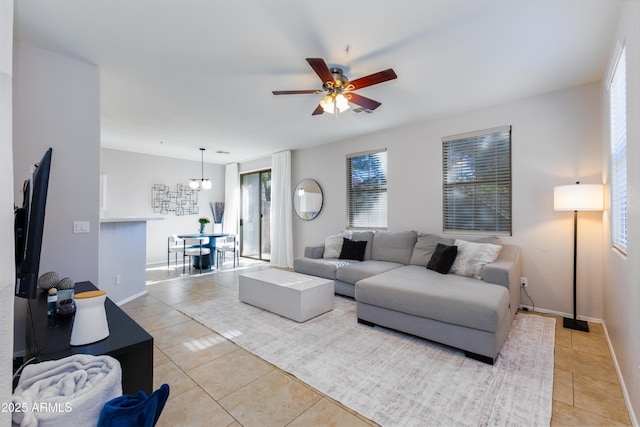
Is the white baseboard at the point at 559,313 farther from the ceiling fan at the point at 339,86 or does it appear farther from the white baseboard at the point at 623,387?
the ceiling fan at the point at 339,86

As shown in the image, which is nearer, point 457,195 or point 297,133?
point 457,195

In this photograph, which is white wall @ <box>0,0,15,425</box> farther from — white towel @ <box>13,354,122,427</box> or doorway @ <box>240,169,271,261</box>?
doorway @ <box>240,169,271,261</box>

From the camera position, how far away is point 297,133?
4855mm

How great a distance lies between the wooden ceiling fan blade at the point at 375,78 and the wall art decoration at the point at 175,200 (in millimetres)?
5880

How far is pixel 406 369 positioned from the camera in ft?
6.96

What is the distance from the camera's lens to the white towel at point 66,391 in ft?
2.27

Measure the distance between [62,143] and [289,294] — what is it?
258 cm

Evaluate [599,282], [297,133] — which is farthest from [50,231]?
[599,282]

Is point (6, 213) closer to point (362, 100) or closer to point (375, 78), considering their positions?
point (375, 78)

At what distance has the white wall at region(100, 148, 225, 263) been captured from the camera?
5.92 metres

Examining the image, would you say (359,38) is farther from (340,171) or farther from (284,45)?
(340,171)

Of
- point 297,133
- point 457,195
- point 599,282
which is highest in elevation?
point 297,133

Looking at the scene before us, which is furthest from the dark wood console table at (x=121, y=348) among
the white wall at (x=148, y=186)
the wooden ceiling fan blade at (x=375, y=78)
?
the white wall at (x=148, y=186)

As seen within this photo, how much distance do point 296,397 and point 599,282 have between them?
11.0 feet
